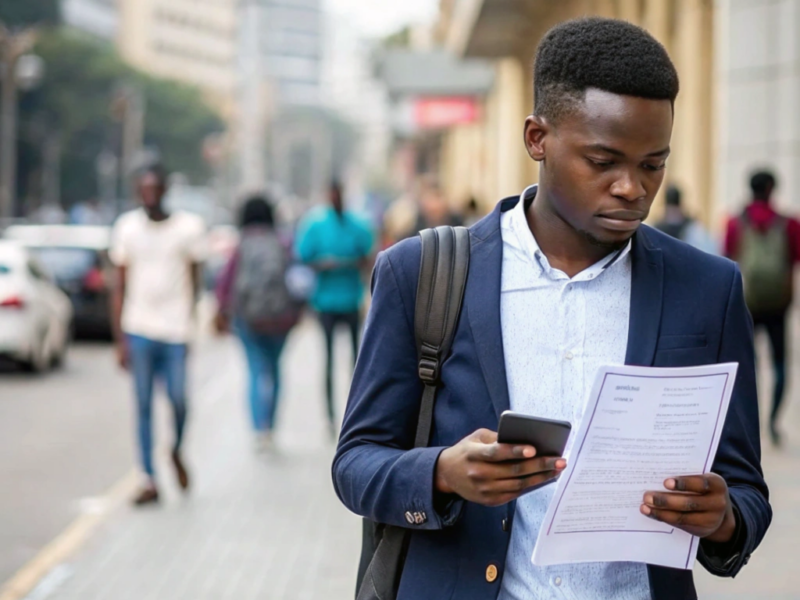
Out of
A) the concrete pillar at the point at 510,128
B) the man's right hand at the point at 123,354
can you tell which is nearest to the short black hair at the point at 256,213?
the man's right hand at the point at 123,354

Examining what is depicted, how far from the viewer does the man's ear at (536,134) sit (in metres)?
2.51

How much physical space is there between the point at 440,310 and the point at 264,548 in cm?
493

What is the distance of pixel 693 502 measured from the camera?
228cm

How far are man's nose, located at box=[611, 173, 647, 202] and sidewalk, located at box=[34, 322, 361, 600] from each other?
4113mm

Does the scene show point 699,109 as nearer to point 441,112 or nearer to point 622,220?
point 622,220

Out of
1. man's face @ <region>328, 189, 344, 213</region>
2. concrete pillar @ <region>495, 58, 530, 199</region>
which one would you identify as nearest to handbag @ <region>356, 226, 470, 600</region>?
man's face @ <region>328, 189, 344, 213</region>

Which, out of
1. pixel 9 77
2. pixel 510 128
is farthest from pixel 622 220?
pixel 9 77

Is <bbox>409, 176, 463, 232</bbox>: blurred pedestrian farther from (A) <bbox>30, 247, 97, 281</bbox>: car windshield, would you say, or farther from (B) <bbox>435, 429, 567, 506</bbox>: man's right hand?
(B) <bbox>435, 429, 567, 506</bbox>: man's right hand

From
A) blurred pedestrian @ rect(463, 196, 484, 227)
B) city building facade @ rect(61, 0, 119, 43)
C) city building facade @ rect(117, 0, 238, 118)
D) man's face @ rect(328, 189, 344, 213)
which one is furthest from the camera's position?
city building facade @ rect(117, 0, 238, 118)

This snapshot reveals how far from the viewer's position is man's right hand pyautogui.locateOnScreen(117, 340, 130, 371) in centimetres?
871

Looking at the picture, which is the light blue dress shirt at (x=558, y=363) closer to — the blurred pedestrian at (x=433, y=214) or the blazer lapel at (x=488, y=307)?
the blazer lapel at (x=488, y=307)

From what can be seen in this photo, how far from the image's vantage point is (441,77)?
4062cm

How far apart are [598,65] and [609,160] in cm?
16

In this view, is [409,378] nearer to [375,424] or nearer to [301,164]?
[375,424]
